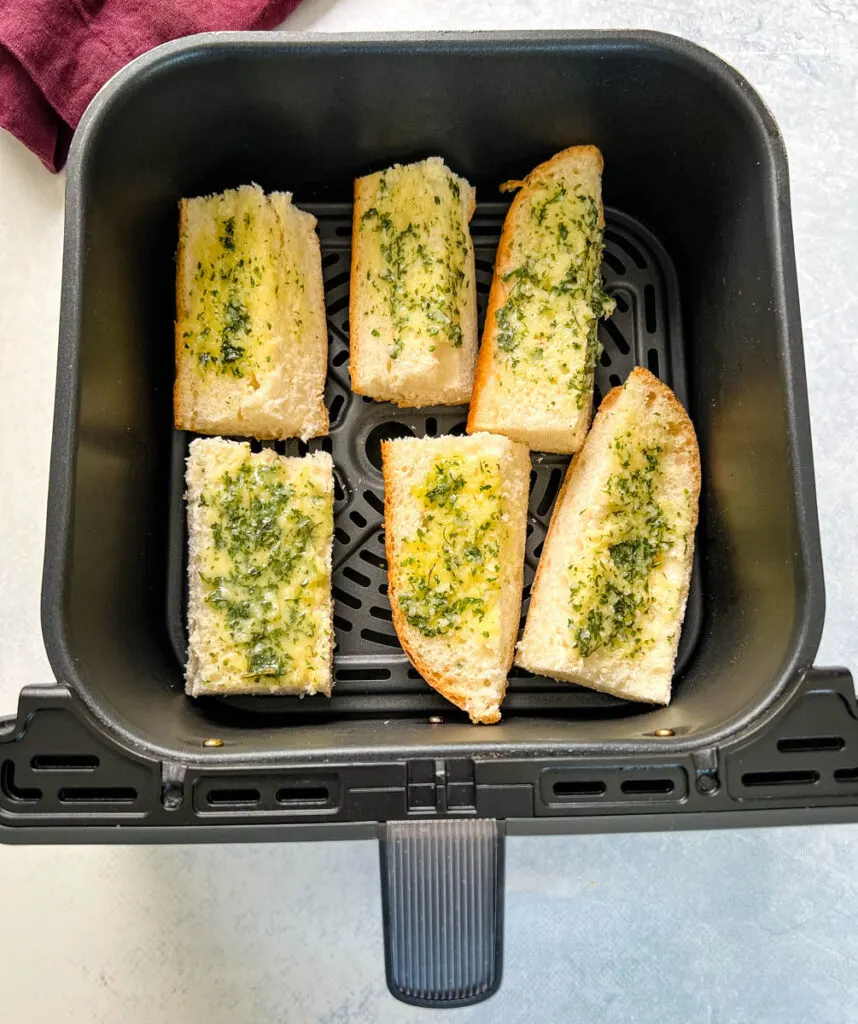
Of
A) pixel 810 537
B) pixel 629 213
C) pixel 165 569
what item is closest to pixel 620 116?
pixel 629 213

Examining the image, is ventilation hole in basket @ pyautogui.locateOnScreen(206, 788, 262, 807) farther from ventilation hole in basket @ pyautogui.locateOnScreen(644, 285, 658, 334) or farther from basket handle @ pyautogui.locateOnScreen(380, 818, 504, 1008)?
ventilation hole in basket @ pyautogui.locateOnScreen(644, 285, 658, 334)

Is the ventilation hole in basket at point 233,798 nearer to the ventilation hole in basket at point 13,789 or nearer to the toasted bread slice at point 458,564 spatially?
the ventilation hole in basket at point 13,789

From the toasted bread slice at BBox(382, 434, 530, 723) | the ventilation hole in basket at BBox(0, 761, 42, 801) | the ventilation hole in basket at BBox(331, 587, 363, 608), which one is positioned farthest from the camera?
the ventilation hole in basket at BBox(331, 587, 363, 608)

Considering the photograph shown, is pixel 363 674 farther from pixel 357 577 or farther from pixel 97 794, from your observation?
pixel 97 794

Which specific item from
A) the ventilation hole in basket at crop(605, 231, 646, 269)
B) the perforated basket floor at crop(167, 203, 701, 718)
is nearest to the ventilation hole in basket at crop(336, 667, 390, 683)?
the perforated basket floor at crop(167, 203, 701, 718)

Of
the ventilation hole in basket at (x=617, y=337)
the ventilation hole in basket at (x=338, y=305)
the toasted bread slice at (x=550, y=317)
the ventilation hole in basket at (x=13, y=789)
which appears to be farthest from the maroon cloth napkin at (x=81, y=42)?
the ventilation hole in basket at (x=13, y=789)

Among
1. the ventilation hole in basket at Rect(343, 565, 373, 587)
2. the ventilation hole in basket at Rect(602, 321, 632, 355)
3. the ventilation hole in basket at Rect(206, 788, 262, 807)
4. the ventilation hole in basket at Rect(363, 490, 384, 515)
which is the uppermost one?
the ventilation hole in basket at Rect(602, 321, 632, 355)

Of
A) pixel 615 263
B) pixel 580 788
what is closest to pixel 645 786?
pixel 580 788

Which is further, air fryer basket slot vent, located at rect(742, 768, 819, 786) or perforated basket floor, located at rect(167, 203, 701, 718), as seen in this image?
perforated basket floor, located at rect(167, 203, 701, 718)
